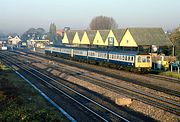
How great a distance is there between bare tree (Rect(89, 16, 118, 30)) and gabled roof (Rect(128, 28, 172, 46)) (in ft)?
258

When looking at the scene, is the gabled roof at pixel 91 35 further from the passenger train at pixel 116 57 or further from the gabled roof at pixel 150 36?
the passenger train at pixel 116 57

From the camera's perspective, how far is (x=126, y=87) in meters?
26.2

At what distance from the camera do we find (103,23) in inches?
5763

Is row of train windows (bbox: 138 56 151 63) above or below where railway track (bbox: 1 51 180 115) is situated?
above

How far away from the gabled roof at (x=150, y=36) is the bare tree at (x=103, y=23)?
7864cm

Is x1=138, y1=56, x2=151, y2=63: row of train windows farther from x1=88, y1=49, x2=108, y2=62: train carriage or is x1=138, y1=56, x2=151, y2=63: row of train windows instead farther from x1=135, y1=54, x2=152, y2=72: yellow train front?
x1=88, y1=49, x2=108, y2=62: train carriage

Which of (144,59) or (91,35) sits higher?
(91,35)

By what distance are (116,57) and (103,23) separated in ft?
353

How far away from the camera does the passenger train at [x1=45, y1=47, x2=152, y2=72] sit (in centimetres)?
3603

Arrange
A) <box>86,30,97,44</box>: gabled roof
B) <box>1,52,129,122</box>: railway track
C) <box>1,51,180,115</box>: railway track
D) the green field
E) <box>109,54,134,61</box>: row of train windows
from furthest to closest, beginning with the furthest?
<box>86,30,97,44</box>: gabled roof
<box>109,54,134,61</box>: row of train windows
<box>1,51,180,115</box>: railway track
<box>1,52,129,122</box>: railway track
the green field

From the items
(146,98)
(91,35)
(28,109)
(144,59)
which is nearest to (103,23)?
(91,35)

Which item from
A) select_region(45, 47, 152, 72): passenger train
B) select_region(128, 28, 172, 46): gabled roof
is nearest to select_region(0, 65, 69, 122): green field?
select_region(45, 47, 152, 72): passenger train

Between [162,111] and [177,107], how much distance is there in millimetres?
1758

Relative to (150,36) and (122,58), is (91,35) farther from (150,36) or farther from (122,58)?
(122,58)
